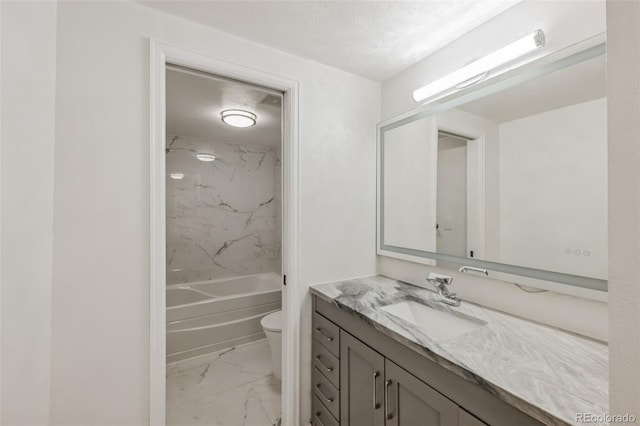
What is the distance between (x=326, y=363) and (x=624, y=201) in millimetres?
1540

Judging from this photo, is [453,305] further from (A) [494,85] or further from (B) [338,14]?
(B) [338,14]

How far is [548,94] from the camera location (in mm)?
1159

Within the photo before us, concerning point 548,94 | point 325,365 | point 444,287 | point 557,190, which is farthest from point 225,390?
point 548,94

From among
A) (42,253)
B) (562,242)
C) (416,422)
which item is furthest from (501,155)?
(42,253)

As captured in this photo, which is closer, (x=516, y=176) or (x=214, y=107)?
(x=516, y=176)

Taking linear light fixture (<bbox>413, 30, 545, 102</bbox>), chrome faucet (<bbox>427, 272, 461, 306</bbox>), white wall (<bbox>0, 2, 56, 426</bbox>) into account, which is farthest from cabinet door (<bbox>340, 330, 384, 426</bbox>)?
linear light fixture (<bbox>413, 30, 545, 102</bbox>)

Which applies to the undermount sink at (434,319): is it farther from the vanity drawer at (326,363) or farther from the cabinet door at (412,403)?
the vanity drawer at (326,363)

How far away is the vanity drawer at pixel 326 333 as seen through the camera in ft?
4.83

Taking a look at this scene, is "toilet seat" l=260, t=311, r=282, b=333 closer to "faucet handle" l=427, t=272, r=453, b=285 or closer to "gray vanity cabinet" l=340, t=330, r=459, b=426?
"gray vanity cabinet" l=340, t=330, r=459, b=426

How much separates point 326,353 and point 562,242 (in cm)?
129

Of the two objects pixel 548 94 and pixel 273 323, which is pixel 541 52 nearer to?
pixel 548 94

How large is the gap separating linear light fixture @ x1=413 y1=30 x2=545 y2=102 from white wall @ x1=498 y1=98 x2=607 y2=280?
0.90 feet

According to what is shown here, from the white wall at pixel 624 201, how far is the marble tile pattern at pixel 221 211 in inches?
144

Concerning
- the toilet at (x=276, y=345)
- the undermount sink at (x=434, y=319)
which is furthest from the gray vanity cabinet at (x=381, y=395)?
the toilet at (x=276, y=345)
